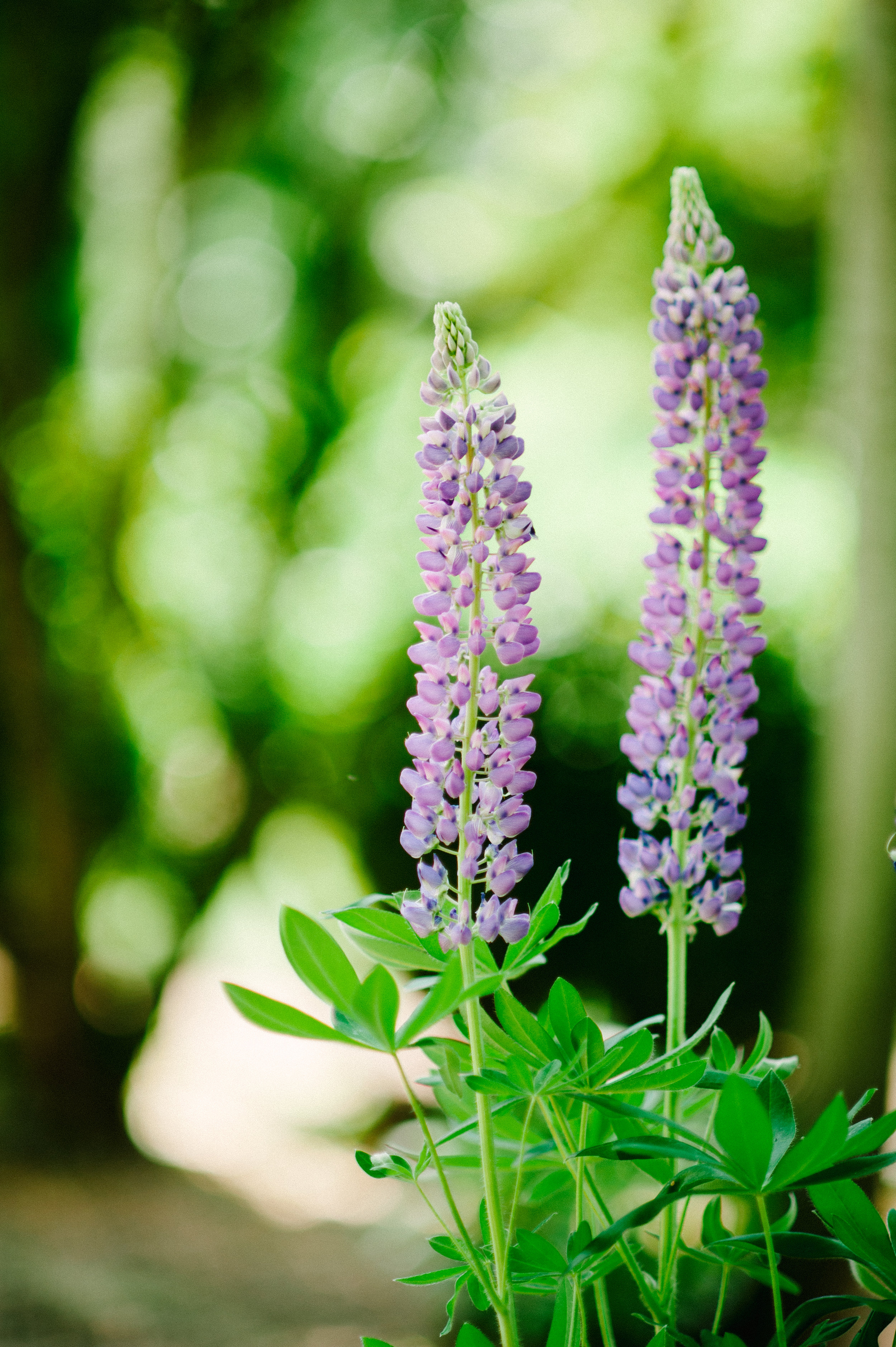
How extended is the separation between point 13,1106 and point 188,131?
314 cm

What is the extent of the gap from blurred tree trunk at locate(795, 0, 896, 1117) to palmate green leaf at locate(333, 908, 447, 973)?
156 centimetres

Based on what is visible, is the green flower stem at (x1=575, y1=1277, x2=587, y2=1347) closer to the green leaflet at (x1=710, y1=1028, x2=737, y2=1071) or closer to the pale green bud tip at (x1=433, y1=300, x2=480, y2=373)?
the green leaflet at (x1=710, y1=1028, x2=737, y2=1071)

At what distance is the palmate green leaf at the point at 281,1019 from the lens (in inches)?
20.1

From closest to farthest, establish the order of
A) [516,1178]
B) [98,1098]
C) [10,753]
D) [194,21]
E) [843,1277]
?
[516,1178] → [843,1277] → [194,21] → [10,753] → [98,1098]

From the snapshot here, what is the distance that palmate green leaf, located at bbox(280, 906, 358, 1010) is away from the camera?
1.73 ft

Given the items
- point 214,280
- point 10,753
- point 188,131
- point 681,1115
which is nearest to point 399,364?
point 214,280

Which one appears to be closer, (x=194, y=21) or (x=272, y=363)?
(x=194, y=21)

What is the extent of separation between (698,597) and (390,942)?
0.25 metres

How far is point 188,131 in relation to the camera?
124 inches

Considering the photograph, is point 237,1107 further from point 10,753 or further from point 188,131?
point 188,131

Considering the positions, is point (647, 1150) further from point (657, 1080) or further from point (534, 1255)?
point (534, 1255)

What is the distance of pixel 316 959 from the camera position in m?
0.53

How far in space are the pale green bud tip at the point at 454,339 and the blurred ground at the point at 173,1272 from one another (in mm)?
2636

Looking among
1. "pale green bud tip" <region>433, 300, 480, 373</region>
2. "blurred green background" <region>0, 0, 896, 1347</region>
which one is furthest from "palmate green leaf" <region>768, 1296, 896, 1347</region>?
"blurred green background" <region>0, 0, 896, 1347</region>
